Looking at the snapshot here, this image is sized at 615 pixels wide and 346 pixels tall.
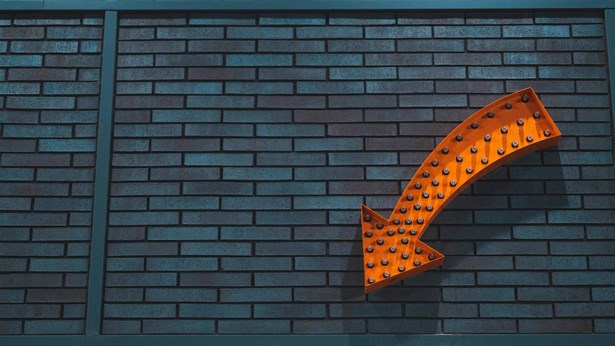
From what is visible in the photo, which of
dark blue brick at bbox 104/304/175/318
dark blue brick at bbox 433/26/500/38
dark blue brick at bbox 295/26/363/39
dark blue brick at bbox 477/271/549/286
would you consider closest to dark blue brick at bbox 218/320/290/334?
dark blue brick at bbox 104/304/175/318

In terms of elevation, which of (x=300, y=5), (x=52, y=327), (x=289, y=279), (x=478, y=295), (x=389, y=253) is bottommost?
(x=52, y=327)

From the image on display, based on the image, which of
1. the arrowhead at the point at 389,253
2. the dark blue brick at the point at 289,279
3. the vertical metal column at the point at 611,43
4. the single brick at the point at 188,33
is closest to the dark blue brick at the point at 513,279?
the arrowhead at the point at 389,253

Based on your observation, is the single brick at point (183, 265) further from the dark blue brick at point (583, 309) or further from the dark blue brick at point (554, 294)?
the dark blue brick at point (583, 309)

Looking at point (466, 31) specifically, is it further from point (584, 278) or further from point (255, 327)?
point (255, 327)

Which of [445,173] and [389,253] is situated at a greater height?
[445,173]

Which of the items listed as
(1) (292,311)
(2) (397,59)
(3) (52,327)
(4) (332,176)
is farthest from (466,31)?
(3) (52,327)

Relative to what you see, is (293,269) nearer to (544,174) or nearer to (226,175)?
(226,175)

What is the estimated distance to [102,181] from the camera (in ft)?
18.3

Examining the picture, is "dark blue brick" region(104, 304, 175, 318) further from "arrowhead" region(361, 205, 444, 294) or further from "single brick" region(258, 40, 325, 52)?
"single brick" region(258, 40, 325, 52)

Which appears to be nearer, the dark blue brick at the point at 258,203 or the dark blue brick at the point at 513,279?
the dark blue brick at the point at 513,279

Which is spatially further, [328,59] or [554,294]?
[328,59]

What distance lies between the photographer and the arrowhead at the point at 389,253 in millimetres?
5230

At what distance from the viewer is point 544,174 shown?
559cm

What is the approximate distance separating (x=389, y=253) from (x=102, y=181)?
2191 mm
